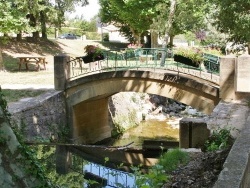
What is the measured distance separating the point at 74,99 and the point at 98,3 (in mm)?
29430

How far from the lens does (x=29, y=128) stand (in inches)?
498

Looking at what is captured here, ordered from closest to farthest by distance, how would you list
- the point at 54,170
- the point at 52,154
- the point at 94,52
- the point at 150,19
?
the point at 54,170 < the point at 52,154 < the point at 94,52 < the point at 150,19

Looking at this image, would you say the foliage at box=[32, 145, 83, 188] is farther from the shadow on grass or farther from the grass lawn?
the shadow on grass

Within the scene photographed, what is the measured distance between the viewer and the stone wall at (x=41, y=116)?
40.0ft

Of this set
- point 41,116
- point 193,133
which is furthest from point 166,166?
point 41,116

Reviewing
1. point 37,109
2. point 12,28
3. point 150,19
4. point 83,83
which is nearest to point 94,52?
point 83,83

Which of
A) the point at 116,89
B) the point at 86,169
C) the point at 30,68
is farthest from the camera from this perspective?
the point at 30,68

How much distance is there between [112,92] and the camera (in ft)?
49.3

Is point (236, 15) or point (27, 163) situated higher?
point (236, 15)

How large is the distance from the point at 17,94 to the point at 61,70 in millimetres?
1950

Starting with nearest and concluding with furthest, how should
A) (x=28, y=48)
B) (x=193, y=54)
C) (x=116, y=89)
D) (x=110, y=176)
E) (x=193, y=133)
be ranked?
(x=193, y=133)
(x=110, y=176)
(x=193, y=54)
(x=116, y=89)
(x=28, y=48)

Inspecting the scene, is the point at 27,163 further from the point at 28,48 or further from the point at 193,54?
the point at 28,48

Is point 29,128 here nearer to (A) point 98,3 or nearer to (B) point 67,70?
(B) point 67,70

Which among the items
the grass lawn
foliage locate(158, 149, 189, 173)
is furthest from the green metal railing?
foliage locate(158, 149, 189, 173)
